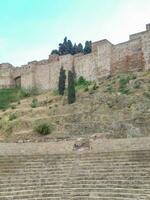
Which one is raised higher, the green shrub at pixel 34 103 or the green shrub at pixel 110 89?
the green shrub at pixel 110 89

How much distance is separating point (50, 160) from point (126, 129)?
6.12 metres

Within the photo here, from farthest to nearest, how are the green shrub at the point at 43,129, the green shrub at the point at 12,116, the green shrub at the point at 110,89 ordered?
the green shrub at the point at 110,89
the green shrub at the point at 12,116
the green shrub at the point at 43,129

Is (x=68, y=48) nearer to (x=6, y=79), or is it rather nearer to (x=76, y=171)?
(x=6, y=79)

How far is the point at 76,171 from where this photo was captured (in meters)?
15.8

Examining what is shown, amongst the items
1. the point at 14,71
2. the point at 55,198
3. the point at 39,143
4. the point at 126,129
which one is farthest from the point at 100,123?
the point at 14,71

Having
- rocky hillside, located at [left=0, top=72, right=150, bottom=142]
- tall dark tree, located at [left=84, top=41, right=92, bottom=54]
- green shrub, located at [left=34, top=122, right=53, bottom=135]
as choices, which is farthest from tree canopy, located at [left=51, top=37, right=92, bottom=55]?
green shrub, located at [left=34, top=122, right=53, bottom=135]

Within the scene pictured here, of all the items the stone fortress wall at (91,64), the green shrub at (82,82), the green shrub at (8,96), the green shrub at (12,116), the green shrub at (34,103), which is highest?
the stone fortress wall at (91,64)

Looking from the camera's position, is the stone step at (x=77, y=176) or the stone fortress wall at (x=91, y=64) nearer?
the stone step at (x=77, y=176)

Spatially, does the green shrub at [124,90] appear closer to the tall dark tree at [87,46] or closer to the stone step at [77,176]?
the stone step at [77,176]

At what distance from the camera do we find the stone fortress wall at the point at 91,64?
104 ft

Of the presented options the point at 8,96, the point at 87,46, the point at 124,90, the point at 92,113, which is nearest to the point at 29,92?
the point at 8,96

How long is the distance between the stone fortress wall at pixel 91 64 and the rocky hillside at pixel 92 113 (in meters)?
1.17

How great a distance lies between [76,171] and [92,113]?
9956mm

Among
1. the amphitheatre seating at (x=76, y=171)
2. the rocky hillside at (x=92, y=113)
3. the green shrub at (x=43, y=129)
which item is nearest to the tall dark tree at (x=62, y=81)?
the rocky hillside at (x=92, y=113)
